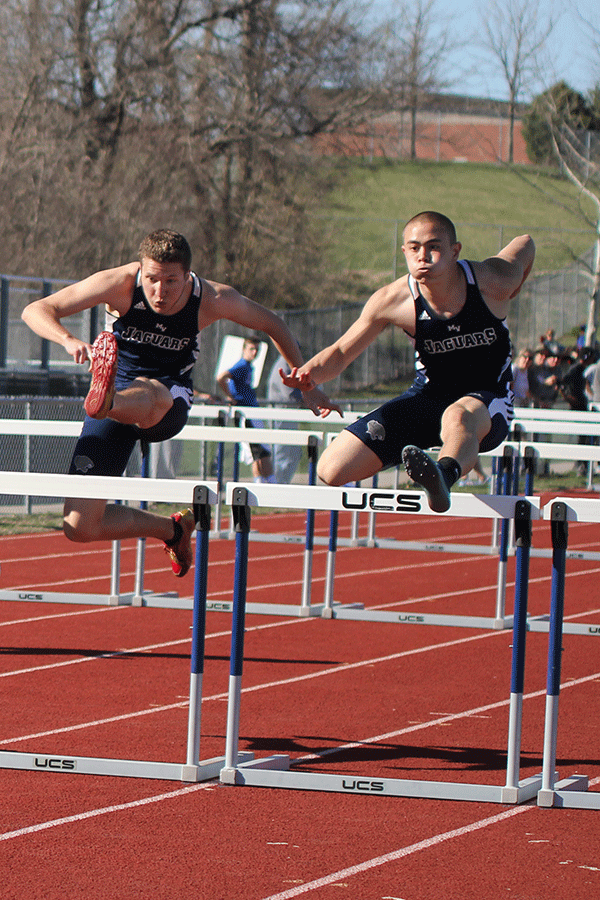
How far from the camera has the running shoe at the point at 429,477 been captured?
14.6 feet

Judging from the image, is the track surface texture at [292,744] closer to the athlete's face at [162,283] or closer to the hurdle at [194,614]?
the hurdle at [194,614]

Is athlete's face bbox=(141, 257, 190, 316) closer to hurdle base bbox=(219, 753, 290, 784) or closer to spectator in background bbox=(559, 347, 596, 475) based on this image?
hurdle base bbox=(219, 753, 290, 784)

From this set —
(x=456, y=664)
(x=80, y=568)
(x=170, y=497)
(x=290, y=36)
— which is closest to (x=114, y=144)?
(x=290, y=36)

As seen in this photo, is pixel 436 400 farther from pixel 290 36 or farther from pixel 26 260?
pixel 290 36

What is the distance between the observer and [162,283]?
5477mm

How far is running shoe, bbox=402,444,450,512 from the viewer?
4.45 meters

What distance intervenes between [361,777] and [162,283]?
2.24 meters

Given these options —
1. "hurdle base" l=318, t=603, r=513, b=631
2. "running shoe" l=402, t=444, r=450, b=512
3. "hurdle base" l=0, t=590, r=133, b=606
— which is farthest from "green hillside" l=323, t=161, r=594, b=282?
"running shoe" l=402, t=444, r=450, b=512

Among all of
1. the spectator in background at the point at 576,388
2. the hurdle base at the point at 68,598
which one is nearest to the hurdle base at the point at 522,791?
the hurdle base at the point at 68,598

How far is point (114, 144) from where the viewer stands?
29156mm

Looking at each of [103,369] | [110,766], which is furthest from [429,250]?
[110,766]

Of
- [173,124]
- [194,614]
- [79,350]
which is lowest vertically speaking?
[194,614]

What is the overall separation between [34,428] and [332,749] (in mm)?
2112

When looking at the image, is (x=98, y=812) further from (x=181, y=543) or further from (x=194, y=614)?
(x=181, y=543)
